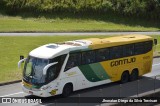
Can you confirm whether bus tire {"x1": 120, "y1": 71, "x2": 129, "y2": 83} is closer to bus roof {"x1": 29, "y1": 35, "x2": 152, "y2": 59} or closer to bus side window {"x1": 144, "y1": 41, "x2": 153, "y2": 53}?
bus roof {"x1": 29, "y1": 35, "x2": 152, "y2": 59}

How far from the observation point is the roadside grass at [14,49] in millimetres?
27391

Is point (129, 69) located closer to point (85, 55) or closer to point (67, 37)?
point (85, 55)

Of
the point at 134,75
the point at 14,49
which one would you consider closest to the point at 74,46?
the point at 134,75

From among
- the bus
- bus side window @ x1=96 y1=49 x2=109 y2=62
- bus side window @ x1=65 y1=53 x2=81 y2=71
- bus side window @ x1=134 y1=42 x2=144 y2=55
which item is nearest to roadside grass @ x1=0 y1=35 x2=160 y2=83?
the bus

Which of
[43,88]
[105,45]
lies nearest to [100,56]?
[105,45]

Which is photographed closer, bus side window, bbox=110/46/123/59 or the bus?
the bus

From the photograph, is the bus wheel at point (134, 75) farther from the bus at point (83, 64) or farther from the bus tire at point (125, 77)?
the bus tire at point (125, 77)

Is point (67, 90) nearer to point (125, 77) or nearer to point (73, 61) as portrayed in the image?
point (73, 61)

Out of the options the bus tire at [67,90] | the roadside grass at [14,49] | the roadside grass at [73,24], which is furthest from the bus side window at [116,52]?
the roadside grass at [73,24]

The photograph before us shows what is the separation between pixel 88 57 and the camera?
23078mm

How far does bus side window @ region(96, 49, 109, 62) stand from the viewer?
23656mm

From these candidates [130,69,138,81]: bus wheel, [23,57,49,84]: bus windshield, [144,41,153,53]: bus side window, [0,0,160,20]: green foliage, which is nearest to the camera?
[23,57,49,84]: bus windshield

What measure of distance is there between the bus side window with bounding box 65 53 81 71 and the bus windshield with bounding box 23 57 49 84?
1622 millimetres

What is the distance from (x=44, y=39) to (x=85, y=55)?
21.6 m
